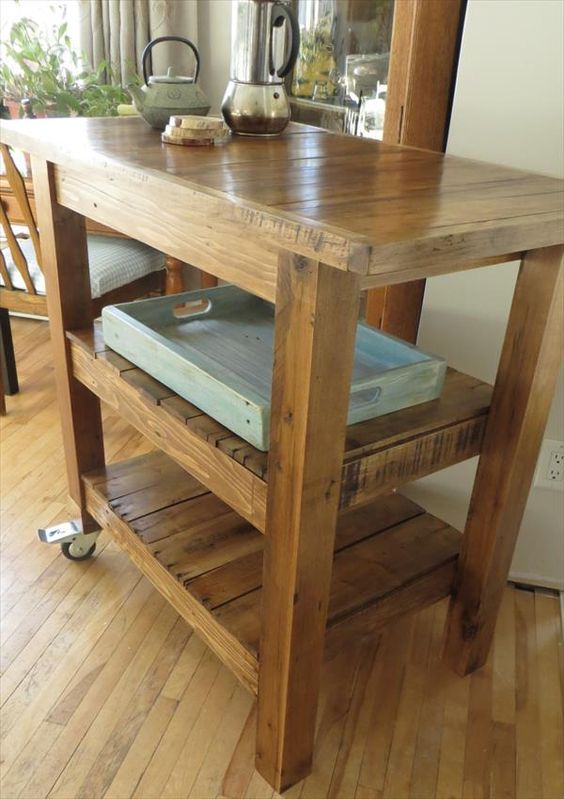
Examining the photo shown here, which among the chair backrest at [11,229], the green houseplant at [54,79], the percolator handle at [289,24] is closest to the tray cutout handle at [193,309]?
the percolator handle at [289,24]

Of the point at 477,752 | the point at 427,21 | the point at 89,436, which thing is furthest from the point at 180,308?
the point at 477,752

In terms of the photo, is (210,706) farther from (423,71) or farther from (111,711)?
(423,71)

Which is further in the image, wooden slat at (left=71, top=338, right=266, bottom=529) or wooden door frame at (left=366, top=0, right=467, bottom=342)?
wooden door frame at (left=366, top=0, right=467, bottom=342)

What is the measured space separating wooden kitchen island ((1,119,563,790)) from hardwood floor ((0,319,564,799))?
93 mm

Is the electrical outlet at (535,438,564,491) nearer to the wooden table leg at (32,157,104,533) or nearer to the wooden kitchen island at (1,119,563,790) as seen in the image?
the wooden kitchen island at (1,119,563,790)

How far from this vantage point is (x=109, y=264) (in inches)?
77.7

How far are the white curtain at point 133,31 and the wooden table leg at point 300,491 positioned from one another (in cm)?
187

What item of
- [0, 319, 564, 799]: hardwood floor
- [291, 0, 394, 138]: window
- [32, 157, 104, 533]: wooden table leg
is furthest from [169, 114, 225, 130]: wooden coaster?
[0, 319, 564, 799]: hardwood floor

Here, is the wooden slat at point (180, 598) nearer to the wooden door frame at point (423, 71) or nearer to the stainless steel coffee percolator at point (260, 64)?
the stainless steel coffee percolator at point (260, 64)

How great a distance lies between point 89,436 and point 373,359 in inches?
25.5

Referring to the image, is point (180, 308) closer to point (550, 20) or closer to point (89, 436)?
point (89, 436)

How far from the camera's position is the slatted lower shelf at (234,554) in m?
1.17

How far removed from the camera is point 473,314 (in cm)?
142

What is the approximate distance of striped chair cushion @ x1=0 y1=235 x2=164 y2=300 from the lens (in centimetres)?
194
